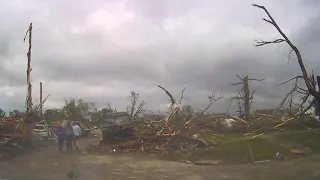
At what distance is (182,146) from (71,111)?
43.1 m

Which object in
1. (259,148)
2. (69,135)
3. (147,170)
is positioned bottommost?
(147,170)

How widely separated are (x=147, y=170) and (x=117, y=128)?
1009 centimetres

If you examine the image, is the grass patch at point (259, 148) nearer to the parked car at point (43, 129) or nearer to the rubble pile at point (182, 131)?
the rubble pile at point (182, 131)

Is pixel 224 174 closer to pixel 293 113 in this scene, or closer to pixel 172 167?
pixel 172 167

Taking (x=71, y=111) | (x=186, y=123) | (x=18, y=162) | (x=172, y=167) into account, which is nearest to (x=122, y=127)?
(x=186, y=123)

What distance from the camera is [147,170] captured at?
14867 millimetres

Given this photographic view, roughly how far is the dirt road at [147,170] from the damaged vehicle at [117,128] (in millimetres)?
6483

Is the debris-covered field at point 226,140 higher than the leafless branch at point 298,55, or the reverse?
the leafless branch at point 298,55

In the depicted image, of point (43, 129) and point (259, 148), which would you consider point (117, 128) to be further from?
Result: point (259, 148)

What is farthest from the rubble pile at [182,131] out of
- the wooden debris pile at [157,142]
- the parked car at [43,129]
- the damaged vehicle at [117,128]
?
the parked car at [43,129]

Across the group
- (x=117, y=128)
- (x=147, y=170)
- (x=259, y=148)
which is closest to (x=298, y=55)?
(x=259, y=148)

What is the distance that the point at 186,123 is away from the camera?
2552 centimetres

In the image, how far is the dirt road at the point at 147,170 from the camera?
12422 millimetres

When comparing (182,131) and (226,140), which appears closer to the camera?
(226,140)
